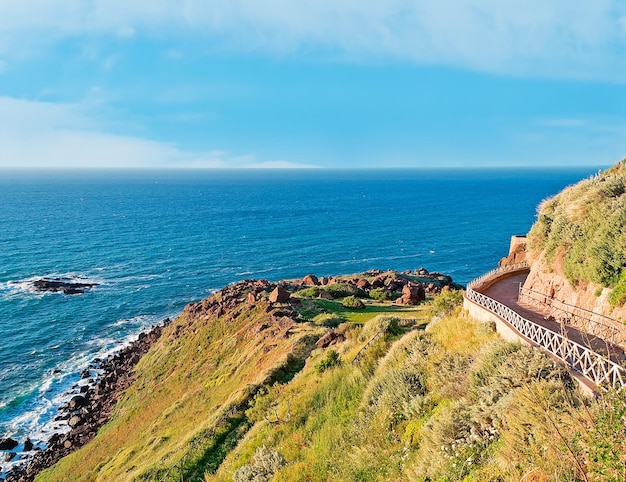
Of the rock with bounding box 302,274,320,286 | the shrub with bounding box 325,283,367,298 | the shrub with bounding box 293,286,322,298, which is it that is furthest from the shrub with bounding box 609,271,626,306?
the rock with bounding box 302,274,320,286

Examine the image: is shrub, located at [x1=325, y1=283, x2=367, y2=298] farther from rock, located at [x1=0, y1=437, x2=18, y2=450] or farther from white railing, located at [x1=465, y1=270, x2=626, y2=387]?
rock, located at [x1=0, y1=437, x2=18, y2=450]

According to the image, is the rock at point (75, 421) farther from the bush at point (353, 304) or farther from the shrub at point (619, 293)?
the shrub at point (619, 293)

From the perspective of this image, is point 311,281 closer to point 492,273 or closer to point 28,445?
point 28,445

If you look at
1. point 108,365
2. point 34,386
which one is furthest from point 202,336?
point 34,386

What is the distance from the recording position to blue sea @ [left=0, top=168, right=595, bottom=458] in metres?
45.2

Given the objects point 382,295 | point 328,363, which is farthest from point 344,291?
point 328,363

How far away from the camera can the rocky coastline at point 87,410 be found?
30453 mm

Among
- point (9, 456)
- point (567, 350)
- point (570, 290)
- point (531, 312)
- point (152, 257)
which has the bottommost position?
point (9, 456)

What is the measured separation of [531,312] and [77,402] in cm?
3704

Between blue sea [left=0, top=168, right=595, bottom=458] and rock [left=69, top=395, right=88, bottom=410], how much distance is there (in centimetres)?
170

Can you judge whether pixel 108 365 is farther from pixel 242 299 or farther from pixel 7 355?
→ pixel 242 299

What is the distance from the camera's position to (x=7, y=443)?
106 ft

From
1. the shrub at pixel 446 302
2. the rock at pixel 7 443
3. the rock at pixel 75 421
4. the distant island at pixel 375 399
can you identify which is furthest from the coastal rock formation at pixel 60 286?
the shrub at pixel 446 302

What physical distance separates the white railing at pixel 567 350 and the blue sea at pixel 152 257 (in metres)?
33.8
